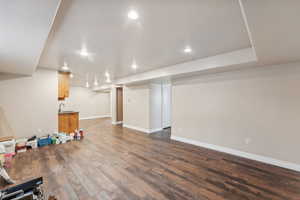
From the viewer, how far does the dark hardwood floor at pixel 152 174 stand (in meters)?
2.02

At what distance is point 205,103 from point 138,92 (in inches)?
121

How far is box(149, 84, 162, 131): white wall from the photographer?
5.76 meters

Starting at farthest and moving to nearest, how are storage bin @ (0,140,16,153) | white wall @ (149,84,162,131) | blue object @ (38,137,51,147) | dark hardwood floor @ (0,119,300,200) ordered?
1. white wall @ (149,84,162,131)
2. blue object @ (38,137,51,147)
3. storage bin @ (0,140,16,153)
4. dark hardwood floor @ (0,119,300,200)

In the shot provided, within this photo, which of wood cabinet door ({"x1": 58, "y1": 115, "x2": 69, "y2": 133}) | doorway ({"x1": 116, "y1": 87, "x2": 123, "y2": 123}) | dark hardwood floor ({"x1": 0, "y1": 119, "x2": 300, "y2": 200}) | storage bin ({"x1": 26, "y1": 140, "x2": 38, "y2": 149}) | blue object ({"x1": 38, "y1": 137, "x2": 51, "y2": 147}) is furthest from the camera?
doorway ({"x1": 116, "y1": 87, "x2": 123, "y2": 123})

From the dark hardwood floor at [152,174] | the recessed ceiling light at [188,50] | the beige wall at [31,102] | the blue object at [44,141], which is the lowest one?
the dark hardwood floor at [152,174]

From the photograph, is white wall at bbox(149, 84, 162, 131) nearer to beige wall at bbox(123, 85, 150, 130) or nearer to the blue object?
beige wall at bbox(123, 85, 150, 130)

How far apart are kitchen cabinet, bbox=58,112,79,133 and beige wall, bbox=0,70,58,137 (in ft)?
0.85

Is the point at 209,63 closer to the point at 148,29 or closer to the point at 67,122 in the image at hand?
the point at 148,29

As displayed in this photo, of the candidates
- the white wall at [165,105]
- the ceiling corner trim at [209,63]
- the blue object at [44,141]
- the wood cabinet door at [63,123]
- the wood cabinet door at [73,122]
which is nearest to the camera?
the ceiling corner trim at [209,63]

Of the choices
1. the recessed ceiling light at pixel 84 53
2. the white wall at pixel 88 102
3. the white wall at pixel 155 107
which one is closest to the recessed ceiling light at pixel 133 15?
the recessed ceiling light at pixel 84 53

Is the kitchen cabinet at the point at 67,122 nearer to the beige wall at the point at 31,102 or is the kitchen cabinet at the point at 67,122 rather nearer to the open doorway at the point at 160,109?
the beige wall at the point at 31,102

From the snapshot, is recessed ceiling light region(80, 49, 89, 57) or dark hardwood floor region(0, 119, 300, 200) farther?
recessed ceiling light region(80, 49, 89, 57)

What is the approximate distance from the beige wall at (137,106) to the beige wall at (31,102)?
3004 millimetres

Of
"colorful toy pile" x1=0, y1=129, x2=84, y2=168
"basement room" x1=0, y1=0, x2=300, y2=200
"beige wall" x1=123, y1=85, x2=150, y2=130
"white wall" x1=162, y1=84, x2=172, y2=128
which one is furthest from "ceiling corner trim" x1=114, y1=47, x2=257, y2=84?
"colorful toy pile" x1=0, y1=129, x2=84, y2=168
